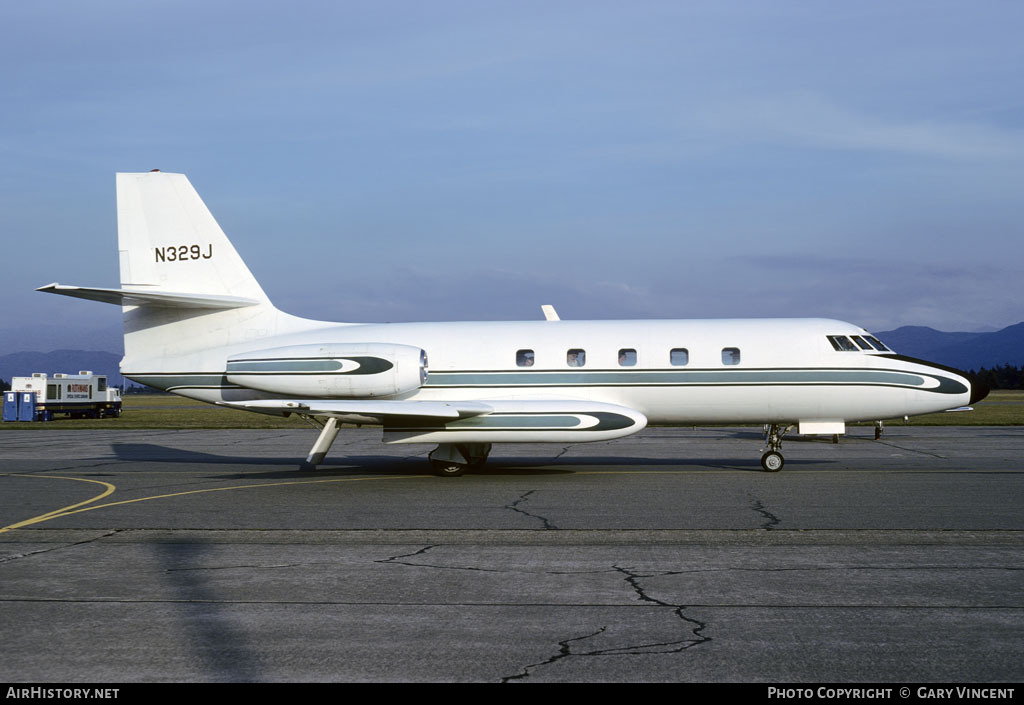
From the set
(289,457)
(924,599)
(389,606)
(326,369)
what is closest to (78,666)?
(389,606)

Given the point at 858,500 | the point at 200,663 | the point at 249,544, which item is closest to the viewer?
the point at 200,663

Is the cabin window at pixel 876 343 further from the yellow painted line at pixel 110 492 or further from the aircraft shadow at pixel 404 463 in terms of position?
the yellow painted line at pixel 110 492

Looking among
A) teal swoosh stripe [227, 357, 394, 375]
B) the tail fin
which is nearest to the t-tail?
the tail fin

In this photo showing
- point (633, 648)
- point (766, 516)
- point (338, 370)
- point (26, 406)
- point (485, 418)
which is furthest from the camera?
point (26, 406)

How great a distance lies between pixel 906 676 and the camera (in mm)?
6078

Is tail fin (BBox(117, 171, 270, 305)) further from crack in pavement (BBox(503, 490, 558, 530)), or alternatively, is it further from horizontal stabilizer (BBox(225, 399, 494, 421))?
crack in pavement (BBox(503, 490, 558, 530))

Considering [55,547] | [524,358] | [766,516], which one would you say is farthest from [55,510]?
[766,516]

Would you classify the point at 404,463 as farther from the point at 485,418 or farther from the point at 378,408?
the point at 378,408

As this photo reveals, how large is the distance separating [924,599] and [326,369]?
13.6 metres

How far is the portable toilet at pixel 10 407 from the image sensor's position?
52219mm

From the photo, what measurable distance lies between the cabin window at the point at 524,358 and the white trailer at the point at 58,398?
1620 inches

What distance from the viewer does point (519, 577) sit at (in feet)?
31.1

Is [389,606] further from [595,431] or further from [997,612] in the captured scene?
[595,431]

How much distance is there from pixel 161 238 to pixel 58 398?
3840cm
